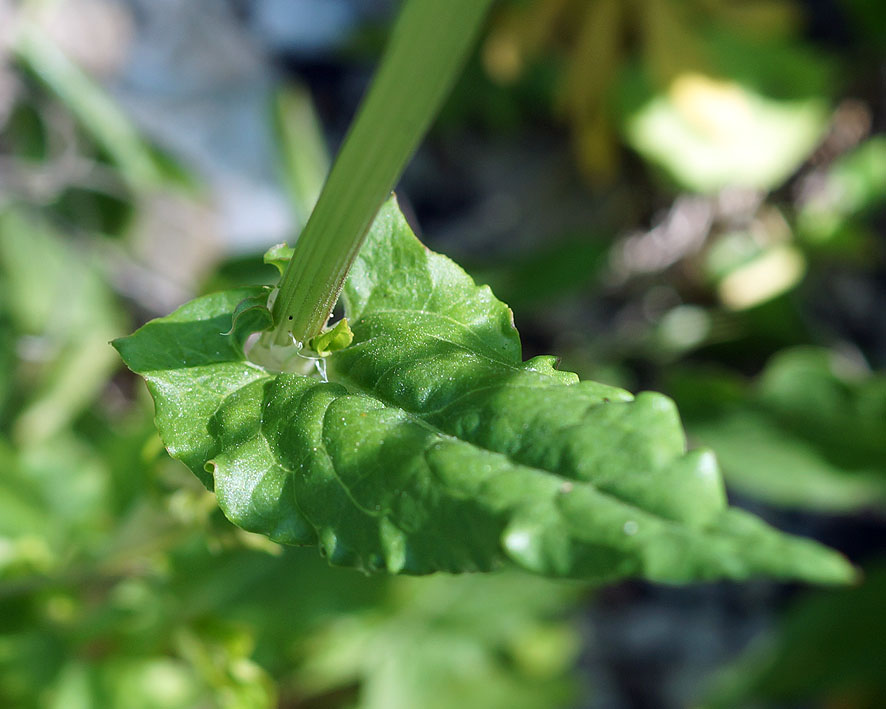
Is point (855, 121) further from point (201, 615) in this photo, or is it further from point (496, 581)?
point (201, 615)

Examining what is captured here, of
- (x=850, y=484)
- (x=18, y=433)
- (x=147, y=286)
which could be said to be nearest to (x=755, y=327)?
(x=850, y=484)

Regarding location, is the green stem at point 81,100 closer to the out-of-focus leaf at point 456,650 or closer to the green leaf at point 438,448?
the out-of-focus leaf at point 456,650

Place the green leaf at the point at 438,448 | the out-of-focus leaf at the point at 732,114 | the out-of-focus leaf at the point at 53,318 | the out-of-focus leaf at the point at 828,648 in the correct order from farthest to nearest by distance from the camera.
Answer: the out-of-focus leaf at the point at 732,114 → the out-of-focus leaf at the point at 828,648 → the out-of-focus leaf at the point at 53,318 → the green leaf at the point at 438,448

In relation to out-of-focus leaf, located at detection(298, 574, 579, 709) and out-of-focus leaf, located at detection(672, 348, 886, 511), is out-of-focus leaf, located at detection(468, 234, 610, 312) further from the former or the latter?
out-of-focus leaf, located at detection(298, 574, 579, 709)

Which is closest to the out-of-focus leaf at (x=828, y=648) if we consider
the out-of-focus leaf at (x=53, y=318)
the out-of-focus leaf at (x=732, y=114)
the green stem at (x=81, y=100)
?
the out-of-focus leaf at (x=732, y=114)

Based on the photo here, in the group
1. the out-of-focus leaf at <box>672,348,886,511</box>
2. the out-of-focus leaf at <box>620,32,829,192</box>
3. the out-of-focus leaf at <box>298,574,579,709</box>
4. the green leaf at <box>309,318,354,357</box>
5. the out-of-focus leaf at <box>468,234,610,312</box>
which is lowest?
the out-of-focus leaf at <box>298,574,579,709</box>

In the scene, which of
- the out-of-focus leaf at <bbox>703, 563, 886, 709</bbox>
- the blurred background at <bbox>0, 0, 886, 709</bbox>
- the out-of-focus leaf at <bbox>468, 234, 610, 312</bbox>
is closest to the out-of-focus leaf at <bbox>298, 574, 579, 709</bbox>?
the blurred background at <bbox>0, 0, 886, 709</bbox>

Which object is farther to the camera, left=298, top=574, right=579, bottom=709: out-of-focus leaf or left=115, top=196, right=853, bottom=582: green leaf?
left=298, top=574, right=579, bottom=709: out-of-focus leaf
